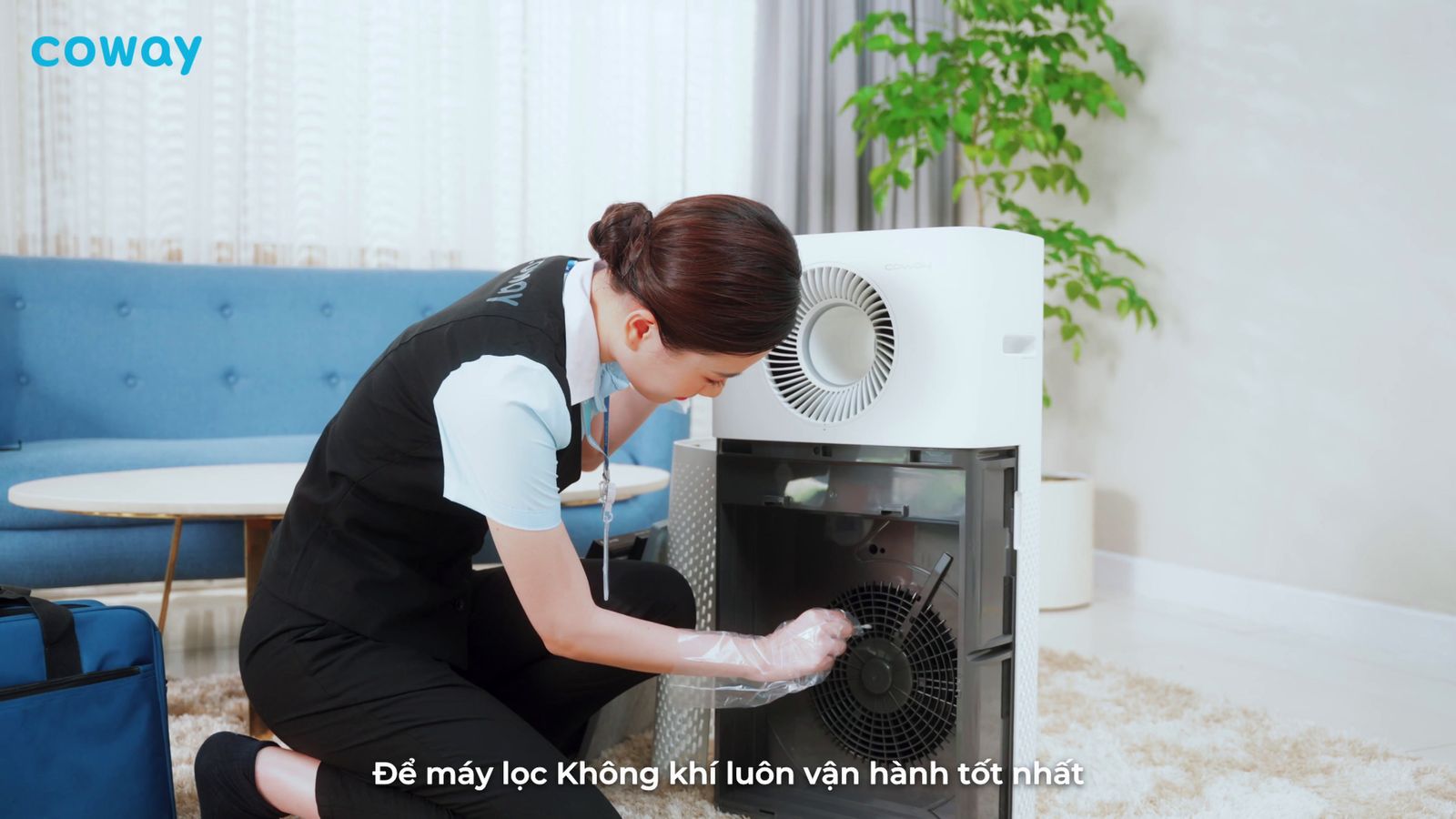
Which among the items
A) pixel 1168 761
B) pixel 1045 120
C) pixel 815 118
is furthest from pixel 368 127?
pixel 1168 761

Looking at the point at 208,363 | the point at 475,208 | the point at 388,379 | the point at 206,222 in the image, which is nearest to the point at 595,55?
the point at 475,208

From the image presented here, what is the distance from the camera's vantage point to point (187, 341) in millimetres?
2564

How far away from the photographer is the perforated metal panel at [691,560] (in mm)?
1401

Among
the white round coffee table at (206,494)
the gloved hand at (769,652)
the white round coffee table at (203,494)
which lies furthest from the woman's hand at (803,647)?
the white round coffee table at (203,494)

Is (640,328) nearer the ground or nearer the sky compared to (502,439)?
nearer the sky

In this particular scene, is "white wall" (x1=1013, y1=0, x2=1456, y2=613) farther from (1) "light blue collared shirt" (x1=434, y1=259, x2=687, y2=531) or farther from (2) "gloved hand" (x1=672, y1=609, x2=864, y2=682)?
(1) "light blue collared shirt" (x1=434, y1=259, x2=687, y2=531)

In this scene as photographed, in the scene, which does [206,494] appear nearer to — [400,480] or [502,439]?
[400,480]

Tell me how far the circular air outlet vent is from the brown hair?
7.5 inches

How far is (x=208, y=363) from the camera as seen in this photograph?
2578mm

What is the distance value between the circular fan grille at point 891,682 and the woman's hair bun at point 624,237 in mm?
482

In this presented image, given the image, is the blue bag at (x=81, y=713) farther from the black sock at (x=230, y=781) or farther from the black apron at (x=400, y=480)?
the black apron at (x=400, y=480)

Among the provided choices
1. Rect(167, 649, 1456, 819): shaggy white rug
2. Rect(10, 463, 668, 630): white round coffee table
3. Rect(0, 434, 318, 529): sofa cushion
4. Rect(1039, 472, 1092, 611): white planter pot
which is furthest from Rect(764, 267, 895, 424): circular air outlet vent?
Rect(1039, 472, 1092, 611): white planter pot

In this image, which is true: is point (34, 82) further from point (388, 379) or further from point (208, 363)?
point (388, 379)

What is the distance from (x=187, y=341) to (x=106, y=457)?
486mm
